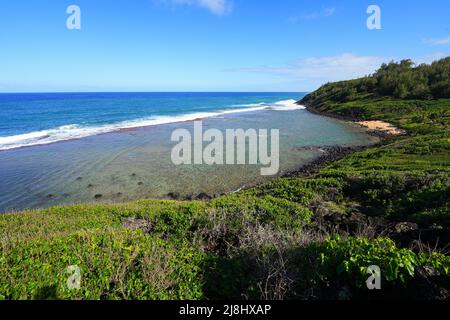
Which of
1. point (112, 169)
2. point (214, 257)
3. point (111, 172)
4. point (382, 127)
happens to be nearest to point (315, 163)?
point (111, 172)

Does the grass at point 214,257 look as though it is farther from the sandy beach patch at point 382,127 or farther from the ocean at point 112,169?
the sandy beach patch at point 382,127

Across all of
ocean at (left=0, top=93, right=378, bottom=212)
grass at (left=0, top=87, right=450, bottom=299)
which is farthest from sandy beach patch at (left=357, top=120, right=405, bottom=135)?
grass at (left=0, top=87, right=450, bottom=299)

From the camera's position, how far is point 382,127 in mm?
48625

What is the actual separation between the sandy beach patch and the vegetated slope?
32781mm

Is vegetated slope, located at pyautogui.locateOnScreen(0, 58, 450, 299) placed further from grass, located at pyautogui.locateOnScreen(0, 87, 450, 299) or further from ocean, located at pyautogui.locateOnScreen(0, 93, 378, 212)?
ocean, located at pyautogui.locateOnScreen(0, 93, 378, 212)

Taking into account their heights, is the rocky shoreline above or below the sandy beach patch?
below

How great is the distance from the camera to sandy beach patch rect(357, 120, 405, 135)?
43.7 meters

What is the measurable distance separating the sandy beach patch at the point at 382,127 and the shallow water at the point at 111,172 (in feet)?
21.7

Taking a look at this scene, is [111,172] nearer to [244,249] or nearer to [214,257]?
[214,257]

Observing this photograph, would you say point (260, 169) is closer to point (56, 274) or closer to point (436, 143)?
point (436, 143)

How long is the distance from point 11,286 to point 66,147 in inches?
1445

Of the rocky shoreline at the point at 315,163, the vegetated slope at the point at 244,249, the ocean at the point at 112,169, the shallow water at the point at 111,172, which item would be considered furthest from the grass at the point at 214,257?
the ocean at the point at 112,169

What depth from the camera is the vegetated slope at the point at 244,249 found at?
522 centimetres
